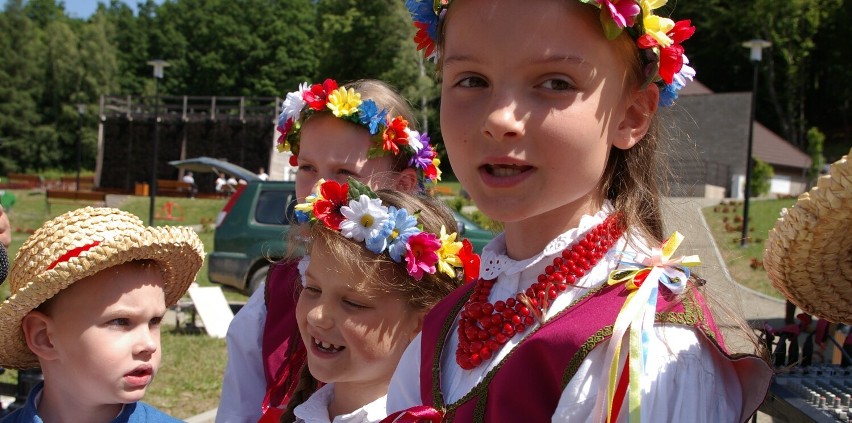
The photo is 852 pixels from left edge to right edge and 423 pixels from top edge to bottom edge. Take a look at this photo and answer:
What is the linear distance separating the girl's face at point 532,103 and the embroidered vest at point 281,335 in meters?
1.19

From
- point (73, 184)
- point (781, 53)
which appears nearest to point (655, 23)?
point (73, 184)

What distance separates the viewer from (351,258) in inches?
83.0

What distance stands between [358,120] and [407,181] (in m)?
0.30

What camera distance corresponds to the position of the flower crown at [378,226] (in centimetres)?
213

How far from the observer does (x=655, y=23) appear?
4.69ft

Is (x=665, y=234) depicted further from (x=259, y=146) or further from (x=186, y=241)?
(x=259, y=146)

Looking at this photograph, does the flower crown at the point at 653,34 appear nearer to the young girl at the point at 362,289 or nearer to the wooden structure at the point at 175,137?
the young girl at the point at 362,289

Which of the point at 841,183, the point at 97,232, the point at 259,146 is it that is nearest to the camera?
the point at 841,183

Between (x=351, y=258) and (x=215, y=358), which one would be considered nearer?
(x=351, y=258)

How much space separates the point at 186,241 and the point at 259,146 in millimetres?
37837

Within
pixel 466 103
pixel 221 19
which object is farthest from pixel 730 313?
pixel 221 19

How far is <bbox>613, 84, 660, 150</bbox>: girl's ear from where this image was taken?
1455 mm

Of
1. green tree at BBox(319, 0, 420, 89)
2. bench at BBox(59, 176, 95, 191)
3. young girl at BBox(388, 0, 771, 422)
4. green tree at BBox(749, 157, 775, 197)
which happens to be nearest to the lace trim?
young girl at BBox(388, 0, 771, 422)

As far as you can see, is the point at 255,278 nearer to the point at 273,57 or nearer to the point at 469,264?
the point at 469,264
